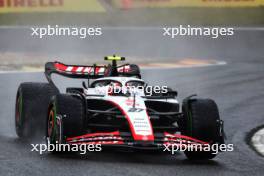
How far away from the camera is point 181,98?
18266 millimetres

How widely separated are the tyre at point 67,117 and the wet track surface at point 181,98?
308mm

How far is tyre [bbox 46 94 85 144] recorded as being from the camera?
1149cm

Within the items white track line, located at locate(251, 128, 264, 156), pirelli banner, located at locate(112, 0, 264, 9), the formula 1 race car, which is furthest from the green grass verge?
the formula 1 race car

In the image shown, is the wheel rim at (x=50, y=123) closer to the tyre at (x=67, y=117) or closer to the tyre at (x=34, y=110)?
the tyre at (x=67, y=117)

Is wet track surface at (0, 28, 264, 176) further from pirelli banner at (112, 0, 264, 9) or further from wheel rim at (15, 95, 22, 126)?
pirelli banner at (112, 0, 264, 9)

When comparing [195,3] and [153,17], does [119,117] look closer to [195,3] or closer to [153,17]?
[195,3]

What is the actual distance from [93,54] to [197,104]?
14886mm

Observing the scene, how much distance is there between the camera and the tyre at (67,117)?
37.7 feet

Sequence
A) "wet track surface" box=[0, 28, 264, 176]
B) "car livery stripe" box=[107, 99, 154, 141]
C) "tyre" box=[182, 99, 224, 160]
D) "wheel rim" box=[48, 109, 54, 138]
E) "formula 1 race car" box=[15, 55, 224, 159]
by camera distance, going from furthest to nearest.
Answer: "wheel rim" box=[48, 109, 54, 138] → "tyre" box=[182, 99, 224, 160] → "formula 1 race car" box=[15, 55, 224, 159] → "car livery stripe" box=[107, 99, 154, 141] → "wet track surface" box=[0, 28, 264, 176]

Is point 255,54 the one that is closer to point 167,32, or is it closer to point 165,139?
point 167,32

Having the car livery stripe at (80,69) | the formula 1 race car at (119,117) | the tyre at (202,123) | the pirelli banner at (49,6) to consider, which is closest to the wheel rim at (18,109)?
the formula 1 race car at (119,117)

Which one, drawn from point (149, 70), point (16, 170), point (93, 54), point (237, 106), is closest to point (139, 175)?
point (16, 170)

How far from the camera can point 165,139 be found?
11500 mm

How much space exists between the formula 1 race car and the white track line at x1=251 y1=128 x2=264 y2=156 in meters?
1.35
